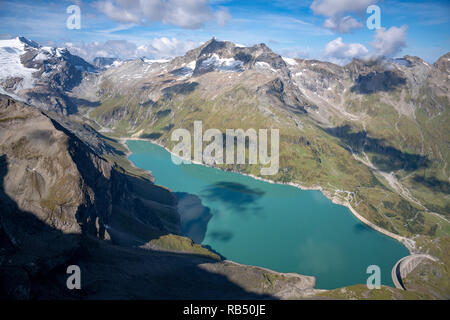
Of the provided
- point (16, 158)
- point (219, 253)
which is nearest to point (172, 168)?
point (219, 253)

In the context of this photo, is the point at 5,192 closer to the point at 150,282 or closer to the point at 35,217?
the point at 35,217

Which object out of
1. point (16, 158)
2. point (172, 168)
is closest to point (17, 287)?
point (16, 158)

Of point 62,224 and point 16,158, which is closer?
point 62,224

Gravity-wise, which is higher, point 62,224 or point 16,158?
point 16,158

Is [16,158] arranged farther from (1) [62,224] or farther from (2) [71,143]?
(1) [62,224]

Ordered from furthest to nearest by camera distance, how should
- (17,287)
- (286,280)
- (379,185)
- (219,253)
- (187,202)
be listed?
(379,185) < (187,202) < (219,253) < (286,280) < (17,287)

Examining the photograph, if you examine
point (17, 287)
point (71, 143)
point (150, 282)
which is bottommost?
point (150, 282)
